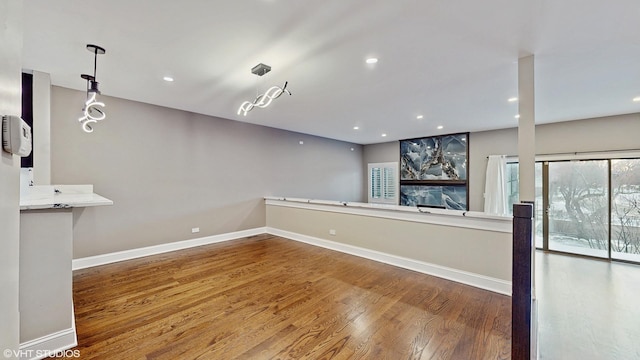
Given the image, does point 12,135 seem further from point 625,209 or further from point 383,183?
point 383,183

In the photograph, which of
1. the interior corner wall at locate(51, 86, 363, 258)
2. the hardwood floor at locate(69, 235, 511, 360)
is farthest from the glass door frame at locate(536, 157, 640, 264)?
the interior corner wall at locate(51, 86, 363, 258)

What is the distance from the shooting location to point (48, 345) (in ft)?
6.34

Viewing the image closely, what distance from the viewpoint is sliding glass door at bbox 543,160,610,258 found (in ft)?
16.0

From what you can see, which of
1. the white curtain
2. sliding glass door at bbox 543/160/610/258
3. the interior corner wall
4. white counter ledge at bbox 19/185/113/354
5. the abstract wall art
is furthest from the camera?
the abstract wall art

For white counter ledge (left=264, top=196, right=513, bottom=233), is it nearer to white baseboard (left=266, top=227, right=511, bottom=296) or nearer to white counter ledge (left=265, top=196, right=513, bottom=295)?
white counter ledge (left=265, top=196, right=513, bottom=295)

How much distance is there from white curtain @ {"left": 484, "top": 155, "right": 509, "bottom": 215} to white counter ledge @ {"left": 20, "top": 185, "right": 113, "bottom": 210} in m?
7.01

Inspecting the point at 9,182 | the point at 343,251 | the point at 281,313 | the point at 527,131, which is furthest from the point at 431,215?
the point at 9,182

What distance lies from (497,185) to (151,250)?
23.9 ft

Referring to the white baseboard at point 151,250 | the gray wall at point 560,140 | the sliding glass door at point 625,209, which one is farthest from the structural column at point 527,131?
the white baseboard at point 151,250

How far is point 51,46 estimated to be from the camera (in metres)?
2.57

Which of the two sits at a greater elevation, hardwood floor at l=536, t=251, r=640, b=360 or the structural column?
the structural column

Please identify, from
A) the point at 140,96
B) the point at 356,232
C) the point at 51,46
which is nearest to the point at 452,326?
the point at 356,232

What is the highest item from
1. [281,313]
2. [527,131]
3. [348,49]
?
[348,49]

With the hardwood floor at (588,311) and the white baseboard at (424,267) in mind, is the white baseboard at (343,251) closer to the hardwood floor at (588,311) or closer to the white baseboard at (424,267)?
the white baseboard at (424,267)
